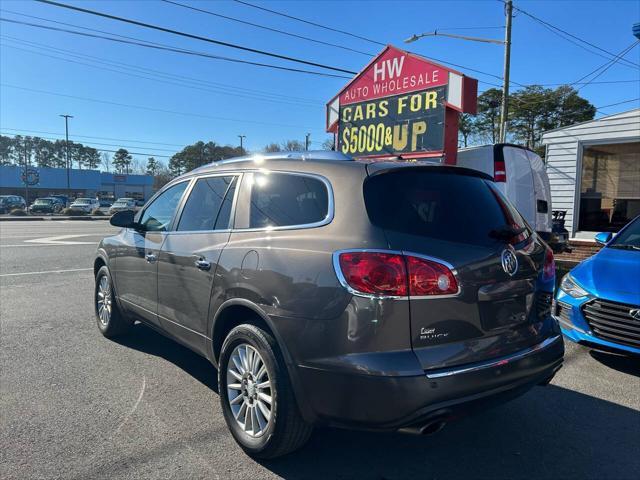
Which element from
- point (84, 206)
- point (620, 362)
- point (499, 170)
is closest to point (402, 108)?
point (499, 170)

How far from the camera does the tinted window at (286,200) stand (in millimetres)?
2830

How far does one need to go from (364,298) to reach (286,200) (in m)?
→ 0.98

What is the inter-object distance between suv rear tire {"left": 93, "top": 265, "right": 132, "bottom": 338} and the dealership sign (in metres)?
4.82

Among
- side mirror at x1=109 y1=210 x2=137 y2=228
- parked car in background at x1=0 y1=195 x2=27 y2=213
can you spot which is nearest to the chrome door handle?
side mirror at x1=109 y1=210 x2=137 y2=228

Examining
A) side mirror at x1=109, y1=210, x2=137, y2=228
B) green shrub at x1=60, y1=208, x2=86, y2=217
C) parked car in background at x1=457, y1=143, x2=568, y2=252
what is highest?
parked car in background at x1=457, y1=143, x2=568, y2=252

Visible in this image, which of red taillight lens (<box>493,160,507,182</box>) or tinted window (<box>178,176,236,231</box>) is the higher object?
red taillight lens (<box>493,160,507,182</box>)

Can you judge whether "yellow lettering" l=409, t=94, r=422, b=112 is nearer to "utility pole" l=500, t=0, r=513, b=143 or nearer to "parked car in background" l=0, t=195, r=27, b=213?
"utility pole" l=500, t=0, r=513, b=143

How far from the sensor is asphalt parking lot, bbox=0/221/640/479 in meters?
2.83

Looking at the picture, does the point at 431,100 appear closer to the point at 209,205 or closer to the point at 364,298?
the point at 209,205

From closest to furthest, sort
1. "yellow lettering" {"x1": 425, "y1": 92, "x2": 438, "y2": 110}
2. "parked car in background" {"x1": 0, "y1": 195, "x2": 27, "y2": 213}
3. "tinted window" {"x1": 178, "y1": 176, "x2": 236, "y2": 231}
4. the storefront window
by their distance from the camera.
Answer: "tinted window" {"x1": 178, "y1": 176, "x2": 236, "y2": 231}, "yellow lettering" {"x1": 425, "y1": 92, "x2": 438, "y2": 110}, the storefront window, "parked car in background" {"x1": 0, "y1": 195, "x2": 27, "y2": 213}

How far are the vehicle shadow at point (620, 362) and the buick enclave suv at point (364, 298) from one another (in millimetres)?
2057

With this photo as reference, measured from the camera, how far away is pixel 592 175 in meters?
13.7

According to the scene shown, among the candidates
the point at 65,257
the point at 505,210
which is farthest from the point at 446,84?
the point at 65,257

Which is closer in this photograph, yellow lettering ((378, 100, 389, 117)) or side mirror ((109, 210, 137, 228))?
side mirror ((109, 210, 137, 228))
